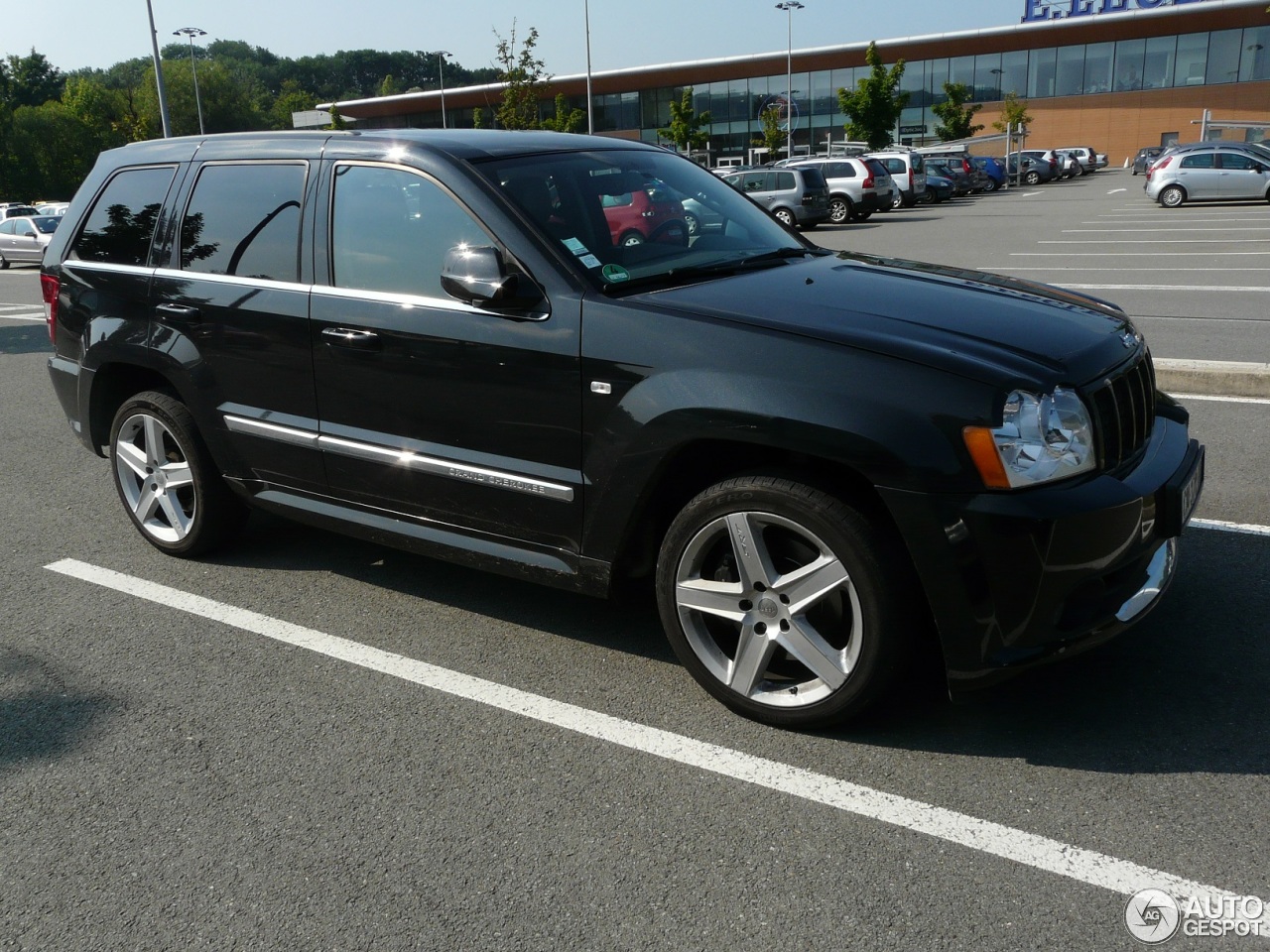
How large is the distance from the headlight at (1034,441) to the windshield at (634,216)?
1.32 meters

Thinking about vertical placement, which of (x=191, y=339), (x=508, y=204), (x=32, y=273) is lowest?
(x=32, y=273)

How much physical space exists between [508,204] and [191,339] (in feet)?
5.63

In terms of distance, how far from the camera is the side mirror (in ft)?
12.0

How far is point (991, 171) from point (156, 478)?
42934mm

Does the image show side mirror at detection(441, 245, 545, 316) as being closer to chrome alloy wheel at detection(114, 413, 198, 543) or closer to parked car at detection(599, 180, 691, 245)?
parked car at detection(599, 180, 691, 245)

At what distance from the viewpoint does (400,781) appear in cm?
330

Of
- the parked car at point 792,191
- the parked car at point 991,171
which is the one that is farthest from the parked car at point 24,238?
the parked car at point 991,171

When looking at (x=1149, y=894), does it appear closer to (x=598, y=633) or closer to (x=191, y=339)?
(x=598, y=633)

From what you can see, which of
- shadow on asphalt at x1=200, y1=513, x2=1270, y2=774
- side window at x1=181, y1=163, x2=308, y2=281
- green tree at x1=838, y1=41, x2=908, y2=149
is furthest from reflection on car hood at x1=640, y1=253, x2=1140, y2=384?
green tree at x1=838, y1=41, x2=908, y2=149

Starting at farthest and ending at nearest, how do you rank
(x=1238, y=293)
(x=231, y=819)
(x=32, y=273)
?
1. (x=32, y=273)
2. (x=1238, y=293)
3. (x=231, y=819)

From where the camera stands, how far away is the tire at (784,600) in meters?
3.19

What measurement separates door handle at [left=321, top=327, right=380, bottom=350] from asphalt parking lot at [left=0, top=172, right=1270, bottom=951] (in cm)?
112

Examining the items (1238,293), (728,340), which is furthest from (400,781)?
(1238,293)

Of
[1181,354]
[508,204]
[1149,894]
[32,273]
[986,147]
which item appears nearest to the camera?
[1149,894]
